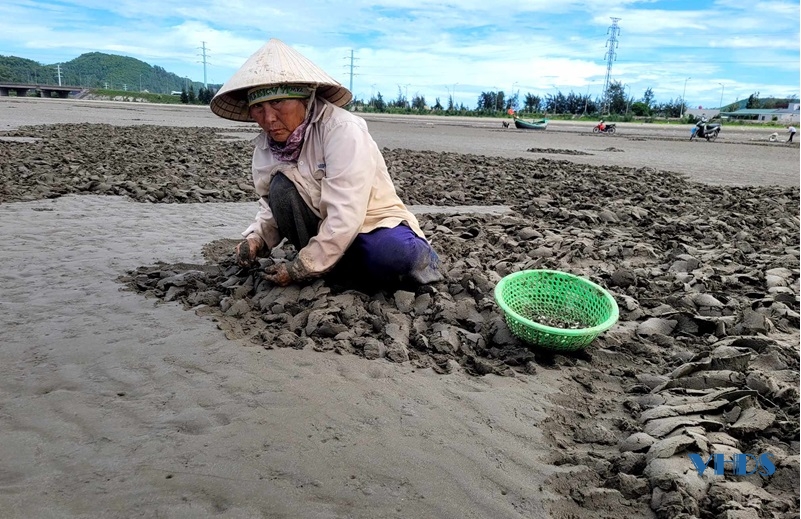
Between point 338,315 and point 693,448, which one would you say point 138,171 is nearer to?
point 338,315

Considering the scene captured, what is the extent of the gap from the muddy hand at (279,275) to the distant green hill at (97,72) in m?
151

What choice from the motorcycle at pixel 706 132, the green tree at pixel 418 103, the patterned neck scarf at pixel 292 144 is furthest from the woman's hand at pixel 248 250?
the green tree at pixel 418 103

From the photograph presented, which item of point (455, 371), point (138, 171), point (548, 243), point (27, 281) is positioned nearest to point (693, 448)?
point (455, 371)

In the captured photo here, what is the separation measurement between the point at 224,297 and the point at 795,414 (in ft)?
8.77

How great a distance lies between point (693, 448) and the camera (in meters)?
1.81

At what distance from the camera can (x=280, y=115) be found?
2742 millimetres

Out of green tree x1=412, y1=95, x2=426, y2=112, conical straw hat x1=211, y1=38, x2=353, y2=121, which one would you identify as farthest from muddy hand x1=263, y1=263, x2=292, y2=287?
green tree x1=412, y1=95, x2=426, y2=112

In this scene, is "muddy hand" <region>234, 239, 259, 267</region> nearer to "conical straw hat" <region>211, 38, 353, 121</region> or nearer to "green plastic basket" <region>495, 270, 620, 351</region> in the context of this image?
"conical straw hat" <region>211, 38, 353, 121</region>

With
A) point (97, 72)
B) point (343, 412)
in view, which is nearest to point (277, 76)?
point (343, 412)

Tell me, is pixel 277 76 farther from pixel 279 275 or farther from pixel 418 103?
pixel 418 103

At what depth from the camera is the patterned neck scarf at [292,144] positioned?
2779mm

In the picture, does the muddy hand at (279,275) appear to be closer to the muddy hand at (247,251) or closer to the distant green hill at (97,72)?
the muddy hand at (247,251)

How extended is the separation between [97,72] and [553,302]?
201902 mm

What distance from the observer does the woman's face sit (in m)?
2.71
